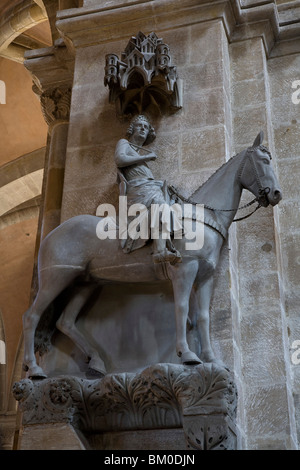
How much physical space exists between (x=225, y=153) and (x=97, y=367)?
2.19 meters

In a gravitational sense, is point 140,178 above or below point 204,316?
above

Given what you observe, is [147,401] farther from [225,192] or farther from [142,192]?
[225,192]

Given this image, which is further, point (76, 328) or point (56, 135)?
point (56, 135)

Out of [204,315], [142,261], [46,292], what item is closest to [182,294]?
[204,315]

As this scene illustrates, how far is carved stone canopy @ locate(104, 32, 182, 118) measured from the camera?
676cm

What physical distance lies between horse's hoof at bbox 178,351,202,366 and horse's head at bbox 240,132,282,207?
1.35m

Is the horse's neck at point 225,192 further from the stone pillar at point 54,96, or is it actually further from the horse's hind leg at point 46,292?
the stone pillar at point 54,96

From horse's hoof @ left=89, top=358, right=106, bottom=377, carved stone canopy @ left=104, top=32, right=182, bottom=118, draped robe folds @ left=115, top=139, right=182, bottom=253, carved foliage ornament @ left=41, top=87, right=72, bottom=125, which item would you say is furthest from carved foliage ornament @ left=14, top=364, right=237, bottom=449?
carved foliage ornament @ left=41, top=87, right=72, bottom=125

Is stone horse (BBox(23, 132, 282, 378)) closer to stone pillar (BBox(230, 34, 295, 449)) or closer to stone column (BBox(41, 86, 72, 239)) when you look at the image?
stone pillar (BBox(230, 34, 295, 449))

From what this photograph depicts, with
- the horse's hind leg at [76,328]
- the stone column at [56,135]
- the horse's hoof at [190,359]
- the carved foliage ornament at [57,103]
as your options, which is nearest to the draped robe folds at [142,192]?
the horse's hind leg at [76,328]

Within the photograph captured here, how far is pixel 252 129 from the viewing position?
22.7 ft

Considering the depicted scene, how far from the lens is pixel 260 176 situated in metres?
5.88

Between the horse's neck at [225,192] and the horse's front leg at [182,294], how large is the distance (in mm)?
551
